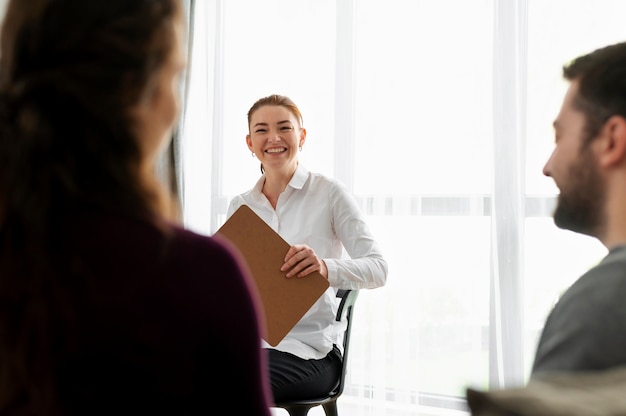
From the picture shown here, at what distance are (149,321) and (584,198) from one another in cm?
90

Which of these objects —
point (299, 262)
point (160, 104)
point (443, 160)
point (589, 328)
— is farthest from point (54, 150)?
point (443, 160)

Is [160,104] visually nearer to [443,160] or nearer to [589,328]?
[589,328]

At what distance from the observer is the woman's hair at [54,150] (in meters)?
0.64

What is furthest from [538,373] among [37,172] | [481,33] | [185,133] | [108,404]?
[185,133]

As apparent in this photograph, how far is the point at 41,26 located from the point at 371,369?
286 cm

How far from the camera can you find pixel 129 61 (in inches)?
26.4

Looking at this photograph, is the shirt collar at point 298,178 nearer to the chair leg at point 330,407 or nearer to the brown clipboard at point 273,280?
the brown clipboard at point 273,280

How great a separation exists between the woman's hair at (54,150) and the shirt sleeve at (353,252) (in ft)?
5.38

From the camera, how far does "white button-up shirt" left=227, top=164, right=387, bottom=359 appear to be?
236cm

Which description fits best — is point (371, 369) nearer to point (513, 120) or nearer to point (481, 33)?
point (513, 120)

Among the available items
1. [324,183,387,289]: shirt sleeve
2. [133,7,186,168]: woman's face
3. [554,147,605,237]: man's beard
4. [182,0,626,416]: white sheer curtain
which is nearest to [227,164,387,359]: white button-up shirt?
[324,183,387,289]: shirt sleeve

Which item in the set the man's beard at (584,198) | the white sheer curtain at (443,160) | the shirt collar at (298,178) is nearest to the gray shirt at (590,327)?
the man's beard at (584,198)

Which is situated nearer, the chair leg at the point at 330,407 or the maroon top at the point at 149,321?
the maroon top at the point at 149,321

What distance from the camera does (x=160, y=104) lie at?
2.38 feet
